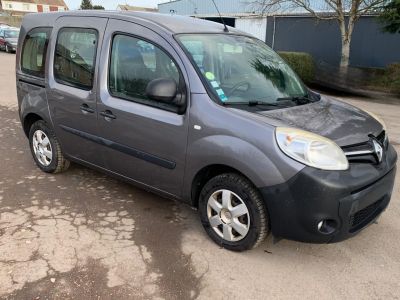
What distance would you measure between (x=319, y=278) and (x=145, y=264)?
1300mm

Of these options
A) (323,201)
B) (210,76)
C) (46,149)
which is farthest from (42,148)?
(323,201)

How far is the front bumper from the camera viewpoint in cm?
288

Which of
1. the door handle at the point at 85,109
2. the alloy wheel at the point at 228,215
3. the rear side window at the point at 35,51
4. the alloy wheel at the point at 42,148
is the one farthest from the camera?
the alloy wheel at the point at 42,148

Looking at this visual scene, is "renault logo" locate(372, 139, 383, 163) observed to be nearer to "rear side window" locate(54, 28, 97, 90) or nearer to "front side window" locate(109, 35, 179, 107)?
"front side window" locate(109, 35, 179, 107)

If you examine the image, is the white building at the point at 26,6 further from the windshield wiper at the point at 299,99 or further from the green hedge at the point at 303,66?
the windshield wiper at the point at 299,99

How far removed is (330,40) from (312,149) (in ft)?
59.0

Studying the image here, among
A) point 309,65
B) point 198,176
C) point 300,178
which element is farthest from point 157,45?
point 309,65

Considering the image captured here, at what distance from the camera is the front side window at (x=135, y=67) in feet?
11.9

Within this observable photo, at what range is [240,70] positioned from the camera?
149 inches

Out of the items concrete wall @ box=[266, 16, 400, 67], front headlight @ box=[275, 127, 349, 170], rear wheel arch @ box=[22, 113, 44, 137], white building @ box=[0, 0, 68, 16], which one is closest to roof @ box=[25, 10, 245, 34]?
rear wheel arch @ box=[22, 113, 44, 137]

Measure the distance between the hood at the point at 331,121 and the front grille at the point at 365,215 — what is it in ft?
1.66

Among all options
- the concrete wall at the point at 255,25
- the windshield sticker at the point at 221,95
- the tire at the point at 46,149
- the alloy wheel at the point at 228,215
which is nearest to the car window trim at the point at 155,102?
the windshield sticker at the point at 221,95

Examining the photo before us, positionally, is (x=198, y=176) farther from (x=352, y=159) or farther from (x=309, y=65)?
(x=309, y=65)

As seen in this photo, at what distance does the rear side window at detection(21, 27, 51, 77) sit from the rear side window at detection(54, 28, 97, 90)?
250 millimetres
